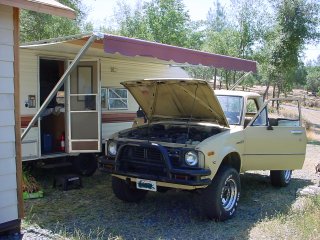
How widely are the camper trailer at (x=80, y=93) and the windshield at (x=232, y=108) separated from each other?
80 cm

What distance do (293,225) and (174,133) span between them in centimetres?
214

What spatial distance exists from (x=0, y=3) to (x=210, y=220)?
12.6 feet

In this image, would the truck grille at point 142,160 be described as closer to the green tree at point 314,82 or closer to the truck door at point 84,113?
the truck door at point 84,113

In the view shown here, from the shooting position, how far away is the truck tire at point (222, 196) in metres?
5.31

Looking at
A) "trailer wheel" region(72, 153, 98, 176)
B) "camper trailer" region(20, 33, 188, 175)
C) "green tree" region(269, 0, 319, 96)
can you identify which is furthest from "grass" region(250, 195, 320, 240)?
"green tree" region(269, 0, 319, 96)

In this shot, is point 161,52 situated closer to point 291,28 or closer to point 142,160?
point 142,160

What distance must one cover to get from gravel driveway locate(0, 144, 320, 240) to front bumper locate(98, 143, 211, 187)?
0.66m

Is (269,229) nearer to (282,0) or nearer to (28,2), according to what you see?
(28,2)

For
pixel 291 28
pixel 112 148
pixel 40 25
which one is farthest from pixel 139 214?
pixel 291 28

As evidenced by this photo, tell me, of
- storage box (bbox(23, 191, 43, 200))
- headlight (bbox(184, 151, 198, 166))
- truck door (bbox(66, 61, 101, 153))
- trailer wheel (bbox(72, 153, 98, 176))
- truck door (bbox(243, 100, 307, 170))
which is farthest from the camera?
trailer wheel (bbox(72, 153, 98, 176))

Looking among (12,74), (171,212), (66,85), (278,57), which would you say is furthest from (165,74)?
(278,57)

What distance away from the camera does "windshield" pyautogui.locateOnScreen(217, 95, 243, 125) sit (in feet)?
21.0

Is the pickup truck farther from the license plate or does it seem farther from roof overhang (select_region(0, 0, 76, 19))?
roof overhang (select_region(0, 0, 76, 19))

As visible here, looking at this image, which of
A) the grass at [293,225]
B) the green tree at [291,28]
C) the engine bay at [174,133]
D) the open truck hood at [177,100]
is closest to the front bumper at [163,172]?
the engine bay at [174,133]
